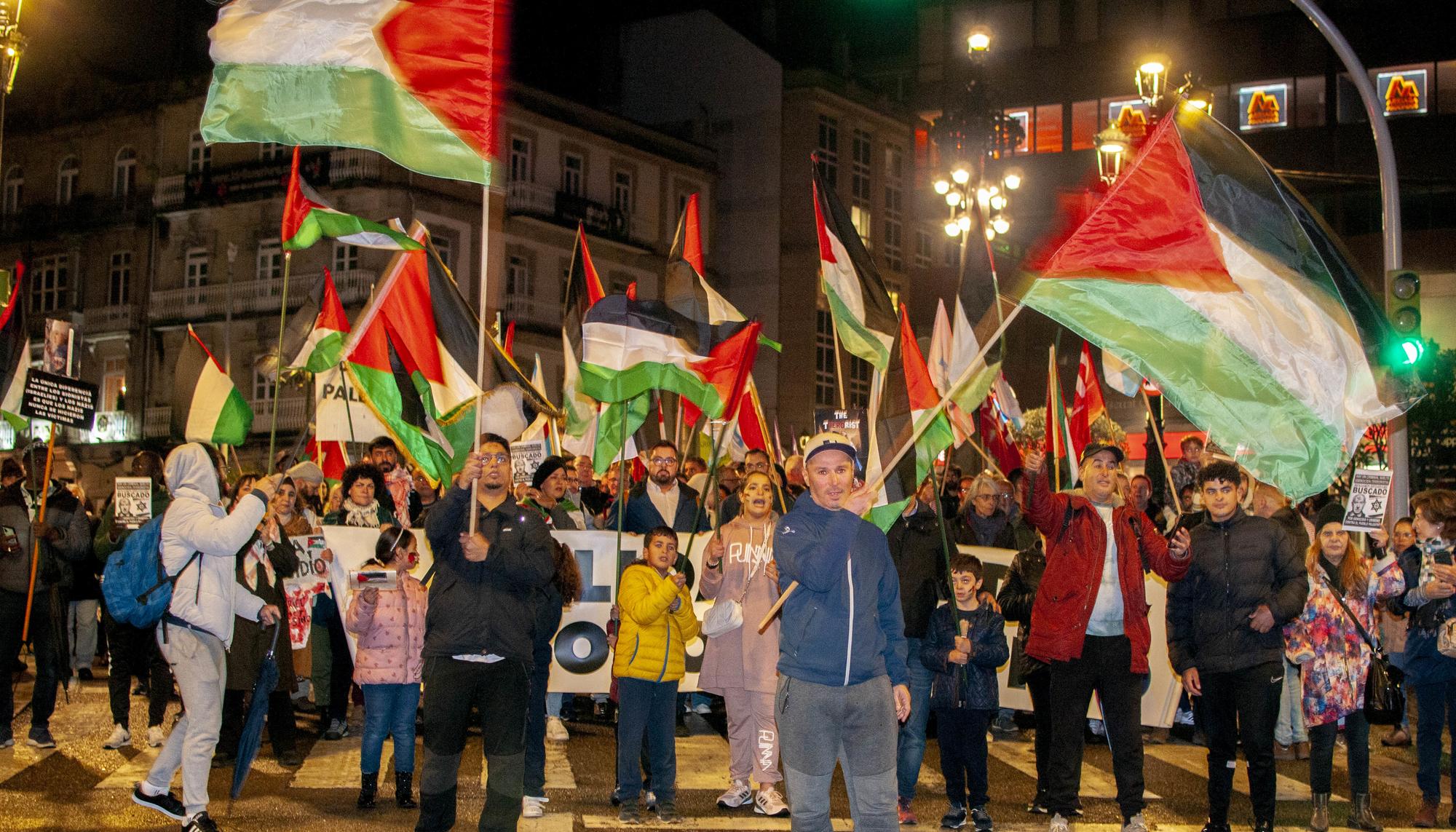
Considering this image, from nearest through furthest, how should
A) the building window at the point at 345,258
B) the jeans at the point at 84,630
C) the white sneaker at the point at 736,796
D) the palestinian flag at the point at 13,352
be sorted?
1. the white sneaker at the point at 736,796
2. the palestinian flag at the point at 13,352
3. the jeans at the point at 84,630
4. the building window at the point at 345,258

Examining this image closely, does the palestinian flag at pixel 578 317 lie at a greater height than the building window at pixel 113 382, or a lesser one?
lesser

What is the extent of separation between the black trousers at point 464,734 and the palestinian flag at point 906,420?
3.00 metres

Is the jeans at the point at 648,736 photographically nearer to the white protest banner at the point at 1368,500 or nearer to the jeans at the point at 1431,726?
the jeans at the point at 1431,726

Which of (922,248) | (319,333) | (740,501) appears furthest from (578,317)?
(922,248)

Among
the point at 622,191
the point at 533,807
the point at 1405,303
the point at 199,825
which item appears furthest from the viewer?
the point at 622,191

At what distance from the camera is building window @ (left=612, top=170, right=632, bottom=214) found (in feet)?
155

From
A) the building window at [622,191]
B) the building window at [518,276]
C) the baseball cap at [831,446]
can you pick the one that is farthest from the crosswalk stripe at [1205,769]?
the building window at [622,191]

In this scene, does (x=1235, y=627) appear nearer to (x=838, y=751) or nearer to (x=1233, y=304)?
(x=1233, y=304)

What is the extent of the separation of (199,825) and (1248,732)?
5.70 m

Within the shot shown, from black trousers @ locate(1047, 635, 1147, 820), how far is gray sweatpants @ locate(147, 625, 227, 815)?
4.63 metres

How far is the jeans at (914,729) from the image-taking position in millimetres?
8883

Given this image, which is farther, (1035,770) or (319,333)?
(319,333)

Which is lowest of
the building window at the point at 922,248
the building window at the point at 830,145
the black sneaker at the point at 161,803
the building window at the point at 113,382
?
the black sneaker at the point at 161,803

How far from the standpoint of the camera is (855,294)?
11.7m
